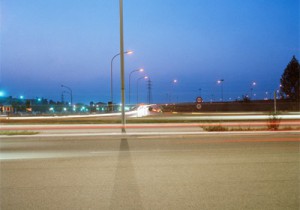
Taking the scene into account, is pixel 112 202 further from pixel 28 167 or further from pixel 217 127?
pixel 217 127

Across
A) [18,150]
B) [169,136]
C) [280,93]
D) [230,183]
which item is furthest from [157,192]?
[280,93]

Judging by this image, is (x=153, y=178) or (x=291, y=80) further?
(x=291, y=80)

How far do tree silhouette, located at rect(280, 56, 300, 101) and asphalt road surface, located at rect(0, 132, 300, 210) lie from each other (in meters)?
86.1

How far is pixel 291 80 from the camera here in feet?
317

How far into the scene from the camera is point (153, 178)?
948cm

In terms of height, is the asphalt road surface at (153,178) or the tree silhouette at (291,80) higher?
the tree silhouette at (291,80)

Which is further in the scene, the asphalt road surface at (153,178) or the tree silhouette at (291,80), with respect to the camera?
the tree silhouette at (291,80)

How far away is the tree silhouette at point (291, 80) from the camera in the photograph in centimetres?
9547

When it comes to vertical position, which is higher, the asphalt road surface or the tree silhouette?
the tree silhouette

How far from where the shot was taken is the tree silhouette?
95475mm

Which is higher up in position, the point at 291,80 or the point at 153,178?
the point at 291,80

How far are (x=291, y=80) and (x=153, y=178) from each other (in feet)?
310

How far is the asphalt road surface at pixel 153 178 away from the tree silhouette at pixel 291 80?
86.1 metres

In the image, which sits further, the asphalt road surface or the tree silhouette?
the tree silhouette
